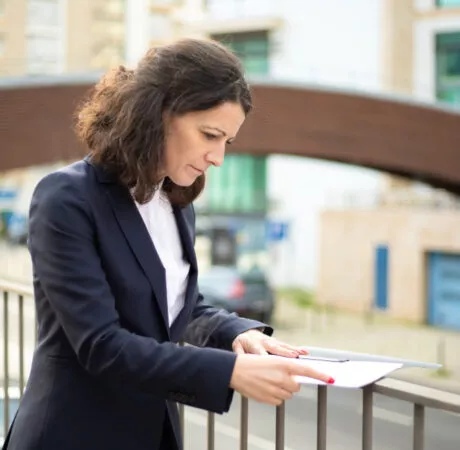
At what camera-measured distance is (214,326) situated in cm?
210

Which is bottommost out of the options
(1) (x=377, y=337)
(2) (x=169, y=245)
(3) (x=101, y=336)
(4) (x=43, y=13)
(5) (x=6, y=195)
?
(1) (x=377, y=337)

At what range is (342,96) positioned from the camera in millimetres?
16188

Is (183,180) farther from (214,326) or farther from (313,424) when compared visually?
(313,424)

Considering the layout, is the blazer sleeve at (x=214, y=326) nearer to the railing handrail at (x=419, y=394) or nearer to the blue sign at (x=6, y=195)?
the railing handrail at (x=419, y=394)

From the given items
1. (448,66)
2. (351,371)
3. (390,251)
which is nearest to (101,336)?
(351,371)

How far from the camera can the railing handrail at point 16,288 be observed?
2912mm

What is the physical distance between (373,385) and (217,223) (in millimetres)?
32926

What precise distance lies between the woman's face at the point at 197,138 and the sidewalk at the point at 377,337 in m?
15.7

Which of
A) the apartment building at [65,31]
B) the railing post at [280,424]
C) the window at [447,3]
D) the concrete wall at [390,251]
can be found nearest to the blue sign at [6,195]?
the concrete wall at [390,251]

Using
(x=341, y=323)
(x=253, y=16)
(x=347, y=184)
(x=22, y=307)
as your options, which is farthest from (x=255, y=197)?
(x=22, y=307)

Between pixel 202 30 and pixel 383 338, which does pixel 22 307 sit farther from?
pixel 202 30

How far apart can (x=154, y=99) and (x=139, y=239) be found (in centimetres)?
28

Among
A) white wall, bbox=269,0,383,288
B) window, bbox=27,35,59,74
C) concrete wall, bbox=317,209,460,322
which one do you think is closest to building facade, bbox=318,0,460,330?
concrete wall, bbox=317,209,460,322

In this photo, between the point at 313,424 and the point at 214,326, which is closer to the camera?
the point at 214,326
